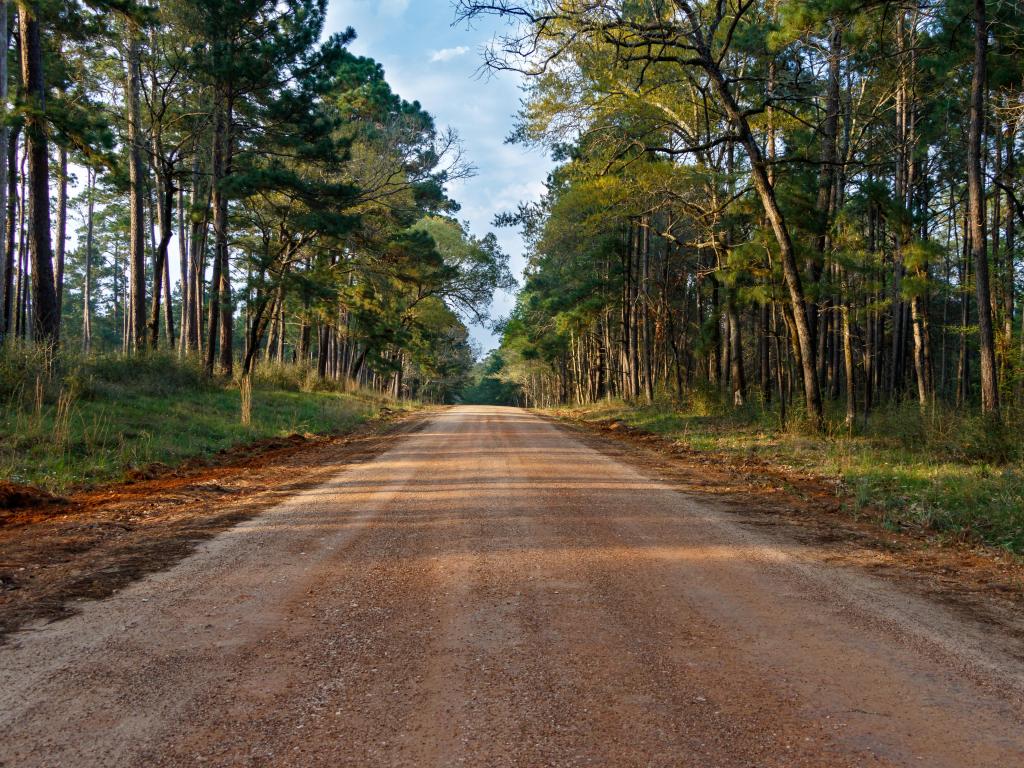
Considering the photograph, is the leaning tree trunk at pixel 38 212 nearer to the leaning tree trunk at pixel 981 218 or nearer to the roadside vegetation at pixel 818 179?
the roadside vegetation at pixel 818 179

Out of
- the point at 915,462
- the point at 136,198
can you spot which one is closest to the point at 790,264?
the point at 915,462

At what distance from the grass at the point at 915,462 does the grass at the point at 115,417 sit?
355 inches

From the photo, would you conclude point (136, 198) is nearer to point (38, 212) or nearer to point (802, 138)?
point (38, 212)

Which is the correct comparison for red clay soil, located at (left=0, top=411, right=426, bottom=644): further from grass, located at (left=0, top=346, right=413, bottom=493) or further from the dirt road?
grass, located at (left=0, top=346, right=413, bottom=493)

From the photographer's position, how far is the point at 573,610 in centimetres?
356

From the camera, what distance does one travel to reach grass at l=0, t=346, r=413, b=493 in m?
8.25

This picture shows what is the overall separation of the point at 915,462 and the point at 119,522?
9.61 m

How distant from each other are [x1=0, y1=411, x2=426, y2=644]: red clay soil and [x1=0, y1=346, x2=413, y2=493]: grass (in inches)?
24.1

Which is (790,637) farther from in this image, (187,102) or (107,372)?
(187,102)

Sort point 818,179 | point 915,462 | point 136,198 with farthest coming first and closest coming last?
point 136,198
point 818,179
point 915,462

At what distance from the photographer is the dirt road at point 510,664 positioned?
87.6 inches

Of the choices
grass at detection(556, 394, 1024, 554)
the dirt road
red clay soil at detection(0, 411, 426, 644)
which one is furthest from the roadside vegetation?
red clay soil at detection(0, 411, 426, 644)

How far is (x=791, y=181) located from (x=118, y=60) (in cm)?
2083

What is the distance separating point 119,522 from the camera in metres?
5.73
